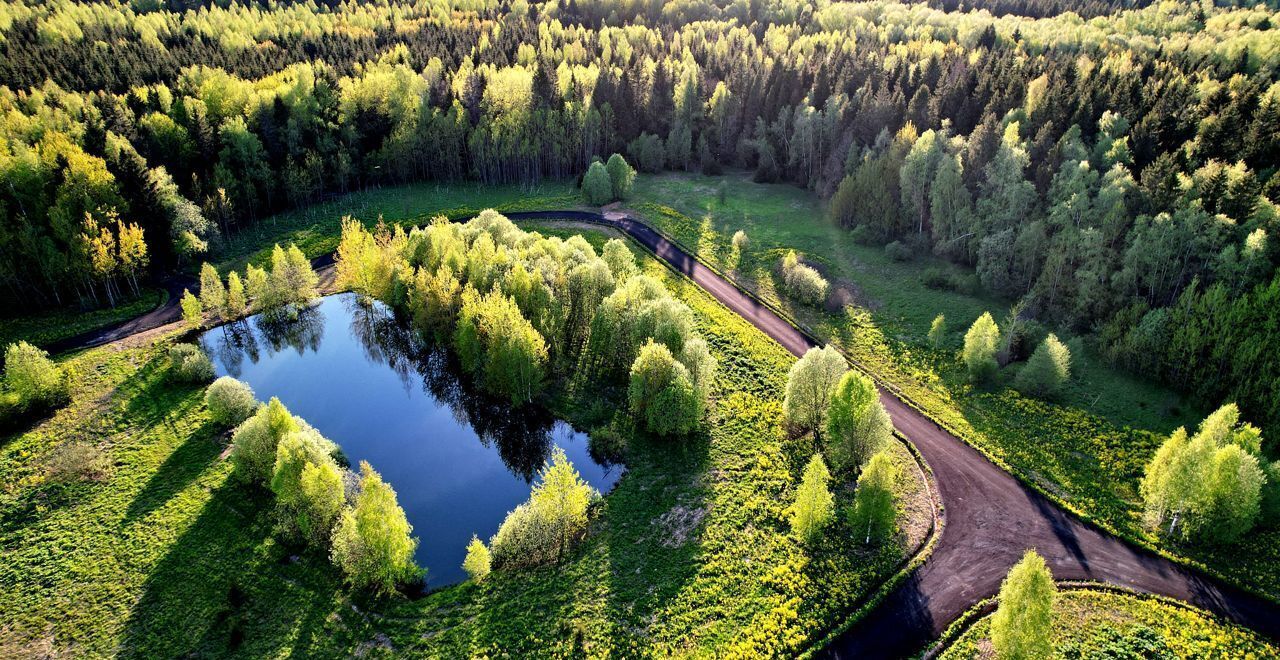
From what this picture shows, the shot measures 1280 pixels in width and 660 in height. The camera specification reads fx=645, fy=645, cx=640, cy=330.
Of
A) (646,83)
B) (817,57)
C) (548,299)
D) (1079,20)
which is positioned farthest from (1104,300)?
(1079,20)

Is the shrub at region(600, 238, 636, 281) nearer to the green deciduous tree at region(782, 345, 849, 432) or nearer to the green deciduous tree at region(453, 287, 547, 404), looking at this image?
the green deciduous tree at region(453, 287, 547, 404)

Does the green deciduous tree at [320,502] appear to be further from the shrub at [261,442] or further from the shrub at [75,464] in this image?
the shrub at [75,464]

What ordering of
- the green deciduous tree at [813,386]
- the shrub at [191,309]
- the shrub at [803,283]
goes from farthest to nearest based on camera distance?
1. the shrub at [803,283]
2. the shrub at [191,309]
3. the green deciduous tree at [813,386]

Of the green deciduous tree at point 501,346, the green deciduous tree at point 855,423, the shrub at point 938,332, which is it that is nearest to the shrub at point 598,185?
the green deciduous tree at point 501,346

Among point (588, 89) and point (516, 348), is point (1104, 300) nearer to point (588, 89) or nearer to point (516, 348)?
point (516, 348)

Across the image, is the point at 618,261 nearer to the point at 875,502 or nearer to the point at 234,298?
the point at 875,502

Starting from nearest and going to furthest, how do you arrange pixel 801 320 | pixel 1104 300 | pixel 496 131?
pixel 1104 300, pixel 801 320, pixel 496 131
